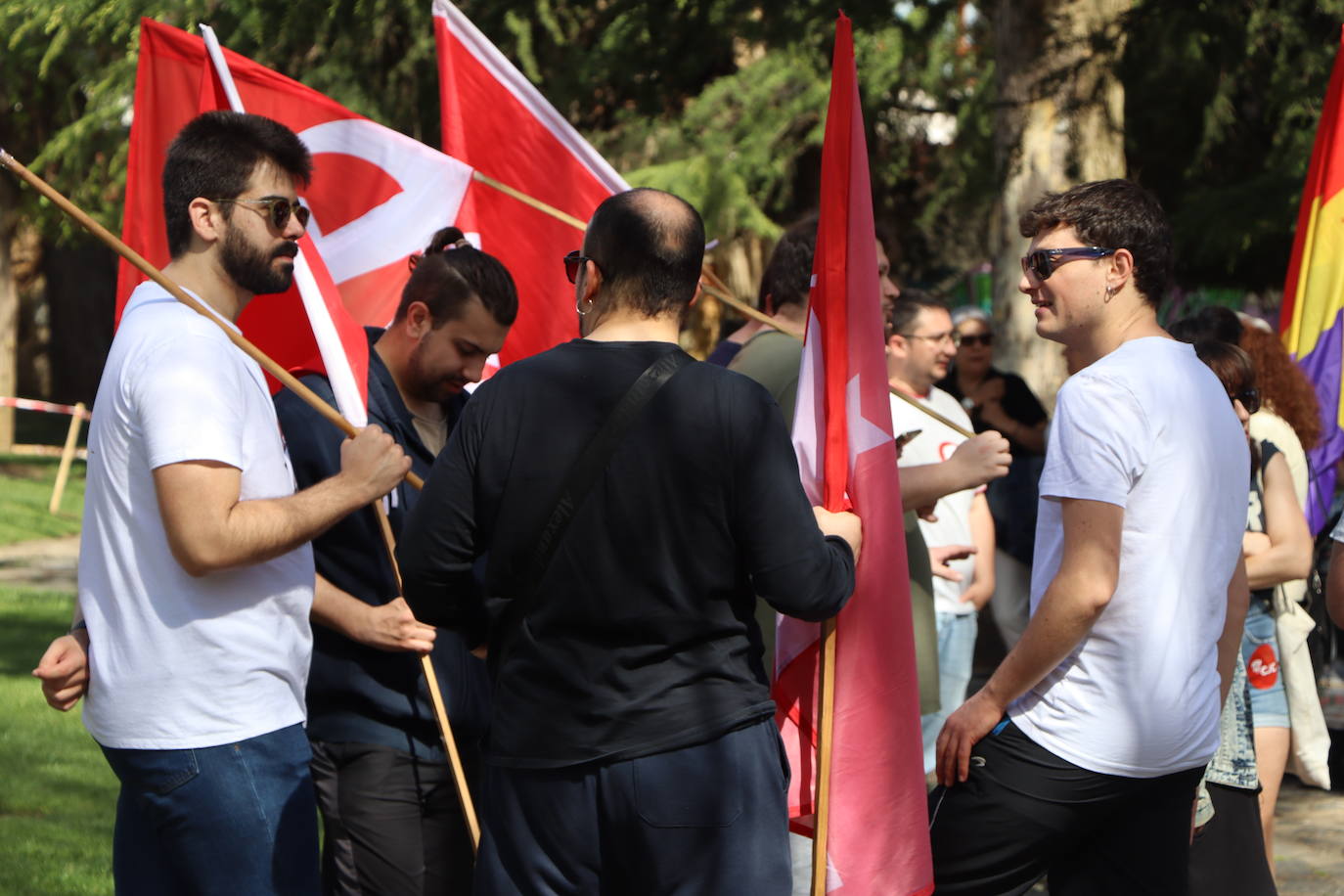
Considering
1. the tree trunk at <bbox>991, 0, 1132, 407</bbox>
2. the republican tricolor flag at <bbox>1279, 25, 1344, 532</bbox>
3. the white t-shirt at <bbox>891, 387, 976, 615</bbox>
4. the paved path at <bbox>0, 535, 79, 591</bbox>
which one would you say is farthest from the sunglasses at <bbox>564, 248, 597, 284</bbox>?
the paved path at <bbox>0, 535, 79, 591</bbox>

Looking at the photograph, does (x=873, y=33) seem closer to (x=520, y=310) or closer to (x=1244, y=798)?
(x=520, y=310)

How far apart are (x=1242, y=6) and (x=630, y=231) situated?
6654mm

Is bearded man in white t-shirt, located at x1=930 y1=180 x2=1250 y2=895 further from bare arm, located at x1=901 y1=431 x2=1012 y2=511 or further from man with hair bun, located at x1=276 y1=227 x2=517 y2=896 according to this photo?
man with hair bun, located at x1=276 y1=227 x2=517 y2=896

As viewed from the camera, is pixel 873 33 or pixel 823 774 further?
pixel 873 33

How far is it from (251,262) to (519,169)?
207 centimetres

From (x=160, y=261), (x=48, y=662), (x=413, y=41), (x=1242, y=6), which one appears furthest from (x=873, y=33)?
(x=48, y=662)

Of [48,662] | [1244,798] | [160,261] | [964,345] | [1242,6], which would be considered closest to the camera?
[48,662]

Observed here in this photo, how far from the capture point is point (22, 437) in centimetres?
2847

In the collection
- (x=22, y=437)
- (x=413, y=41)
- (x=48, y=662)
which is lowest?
(x=22, y=437)

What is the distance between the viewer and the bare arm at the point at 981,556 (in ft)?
19.3

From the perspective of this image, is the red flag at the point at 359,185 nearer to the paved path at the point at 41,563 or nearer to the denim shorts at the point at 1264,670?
the denim shorts at the point at 1264,670

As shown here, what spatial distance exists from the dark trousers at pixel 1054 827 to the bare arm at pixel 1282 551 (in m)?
1.50

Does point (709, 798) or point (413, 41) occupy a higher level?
point (413, 41)

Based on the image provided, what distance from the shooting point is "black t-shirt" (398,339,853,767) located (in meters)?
2.52
